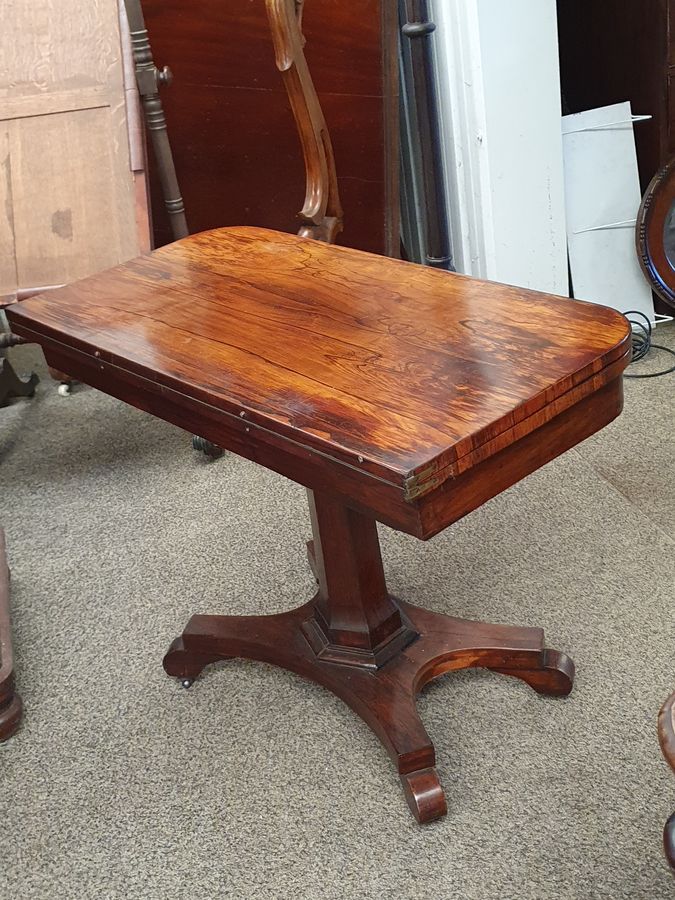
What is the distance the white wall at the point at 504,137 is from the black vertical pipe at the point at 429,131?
0.04 m

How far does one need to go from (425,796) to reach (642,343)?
161 centimetres

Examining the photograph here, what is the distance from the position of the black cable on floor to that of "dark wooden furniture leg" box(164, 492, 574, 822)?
1.16m

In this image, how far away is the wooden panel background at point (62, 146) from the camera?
247cm

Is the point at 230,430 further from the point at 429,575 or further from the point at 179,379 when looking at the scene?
the point at 429,575

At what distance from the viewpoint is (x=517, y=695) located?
1.61m

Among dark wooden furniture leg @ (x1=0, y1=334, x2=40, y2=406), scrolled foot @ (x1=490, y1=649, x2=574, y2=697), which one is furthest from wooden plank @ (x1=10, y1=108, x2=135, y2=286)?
scrolled foot @ (x1=490, y1=649, x2=574, y2=697)

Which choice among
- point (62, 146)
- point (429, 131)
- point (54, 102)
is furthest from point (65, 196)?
point (429, 131)

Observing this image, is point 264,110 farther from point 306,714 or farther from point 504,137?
point 306,714

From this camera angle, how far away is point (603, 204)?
104 inches

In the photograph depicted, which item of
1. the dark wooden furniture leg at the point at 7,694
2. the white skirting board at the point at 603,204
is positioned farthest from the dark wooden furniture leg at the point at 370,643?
the white skirting board at the point at 603,204

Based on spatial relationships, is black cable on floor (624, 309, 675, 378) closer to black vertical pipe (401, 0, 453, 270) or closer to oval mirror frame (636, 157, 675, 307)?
oval mirror frame (636, 157, 675, 307)

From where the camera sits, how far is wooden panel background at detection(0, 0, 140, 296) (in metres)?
2.47

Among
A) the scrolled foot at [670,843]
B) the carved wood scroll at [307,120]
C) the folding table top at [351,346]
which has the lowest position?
the scrolled foot at [670,843]

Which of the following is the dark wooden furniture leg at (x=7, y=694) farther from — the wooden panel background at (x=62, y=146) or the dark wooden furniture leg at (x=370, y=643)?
the wooden panel background at (x=62, y=146)
